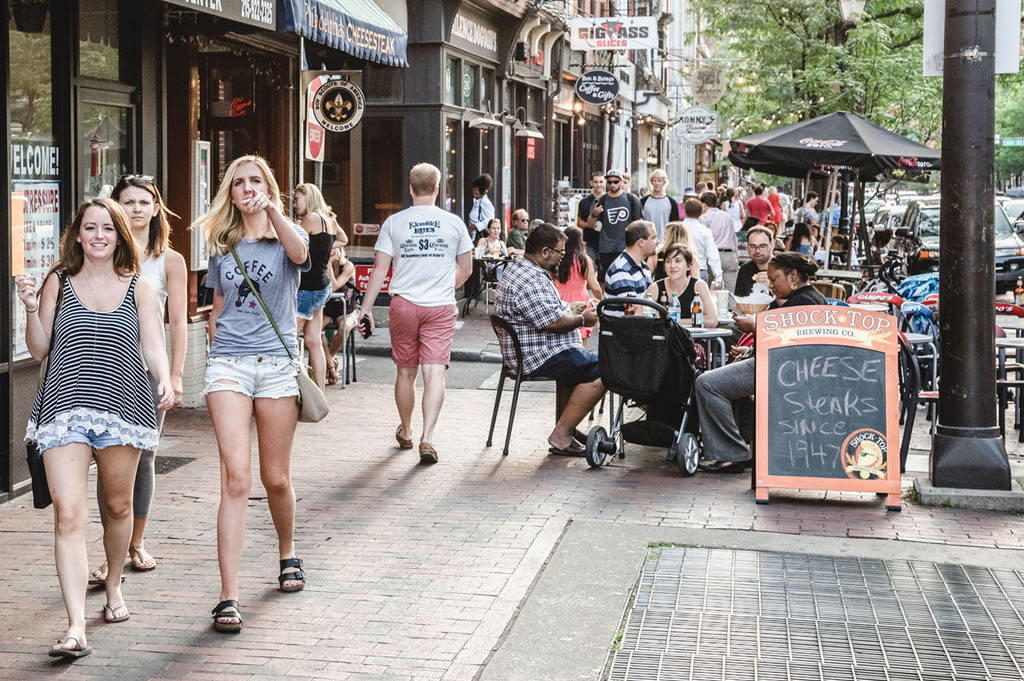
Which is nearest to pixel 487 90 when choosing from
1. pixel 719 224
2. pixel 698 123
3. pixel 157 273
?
pixel 719 224

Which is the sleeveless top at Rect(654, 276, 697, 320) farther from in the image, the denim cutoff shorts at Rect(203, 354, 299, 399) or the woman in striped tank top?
the woman in striped tank top

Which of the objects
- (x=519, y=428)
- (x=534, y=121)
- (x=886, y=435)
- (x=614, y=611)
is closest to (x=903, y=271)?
(x=534, y=121)

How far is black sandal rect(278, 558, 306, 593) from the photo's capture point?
5.99 m

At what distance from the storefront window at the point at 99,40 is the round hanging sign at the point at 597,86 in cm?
1675

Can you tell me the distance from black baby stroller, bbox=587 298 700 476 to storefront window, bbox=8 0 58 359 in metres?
3.45

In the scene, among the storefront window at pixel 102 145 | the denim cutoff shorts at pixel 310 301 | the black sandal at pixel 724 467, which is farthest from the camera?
the denim cutoff shorts at pixel 310 301

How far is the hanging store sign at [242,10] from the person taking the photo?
326 inches

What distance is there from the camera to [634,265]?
10.3 metres

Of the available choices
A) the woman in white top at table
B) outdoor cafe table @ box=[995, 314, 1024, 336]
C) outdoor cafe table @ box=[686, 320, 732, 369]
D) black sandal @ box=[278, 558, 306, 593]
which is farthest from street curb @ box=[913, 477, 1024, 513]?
the woman in white top at table

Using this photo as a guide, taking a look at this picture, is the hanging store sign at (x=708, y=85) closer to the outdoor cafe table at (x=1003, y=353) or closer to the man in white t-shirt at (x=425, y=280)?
the outdoor cafe table at (x=1003, y=353)

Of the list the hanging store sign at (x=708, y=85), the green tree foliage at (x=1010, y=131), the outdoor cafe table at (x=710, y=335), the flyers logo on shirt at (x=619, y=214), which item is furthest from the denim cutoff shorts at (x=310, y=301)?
the green tree foliage at (x=1010, y=131)

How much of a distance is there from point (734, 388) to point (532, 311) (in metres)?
1.49

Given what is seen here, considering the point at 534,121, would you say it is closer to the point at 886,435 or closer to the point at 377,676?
the point at 886,435

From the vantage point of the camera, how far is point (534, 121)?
A: 24562 mm
